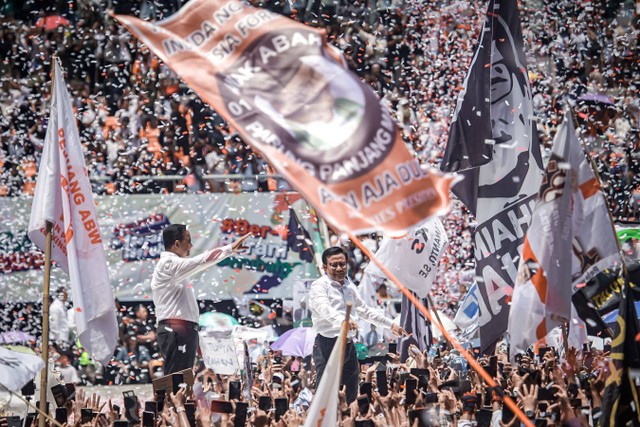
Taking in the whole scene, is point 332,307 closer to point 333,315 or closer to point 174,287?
point 333,315

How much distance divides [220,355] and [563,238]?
13.5ft

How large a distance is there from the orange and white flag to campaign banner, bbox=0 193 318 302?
870cm

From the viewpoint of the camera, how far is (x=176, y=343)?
275 inches

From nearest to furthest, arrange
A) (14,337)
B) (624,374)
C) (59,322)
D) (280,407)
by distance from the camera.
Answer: (624,374) < (280,407) < (59,322) < (14,337)

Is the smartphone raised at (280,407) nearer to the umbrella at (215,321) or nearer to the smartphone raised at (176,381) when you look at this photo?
the smartphone raised at (176,381)

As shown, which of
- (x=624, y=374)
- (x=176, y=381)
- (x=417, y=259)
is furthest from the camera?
(x=417, y=259)

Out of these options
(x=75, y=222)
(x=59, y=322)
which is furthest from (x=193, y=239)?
(x=75, y=222)

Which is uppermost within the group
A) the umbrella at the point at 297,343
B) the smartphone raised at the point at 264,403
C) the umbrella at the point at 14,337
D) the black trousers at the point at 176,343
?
the umbrella at the point at 14,337

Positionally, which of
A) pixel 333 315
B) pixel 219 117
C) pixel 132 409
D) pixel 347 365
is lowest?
pixel 132 409

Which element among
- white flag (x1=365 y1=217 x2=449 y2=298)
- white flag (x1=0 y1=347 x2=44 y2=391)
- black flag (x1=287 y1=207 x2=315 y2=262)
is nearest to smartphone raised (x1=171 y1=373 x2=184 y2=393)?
white flag (x1=0 y1=347 x2=44 y2=391)

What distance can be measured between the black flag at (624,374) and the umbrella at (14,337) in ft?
33.1

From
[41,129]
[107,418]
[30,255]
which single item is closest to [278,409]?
[107,418]

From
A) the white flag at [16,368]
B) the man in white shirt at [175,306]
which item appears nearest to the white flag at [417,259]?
the man in white shirt at [175,306]

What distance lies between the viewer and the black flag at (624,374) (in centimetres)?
446
